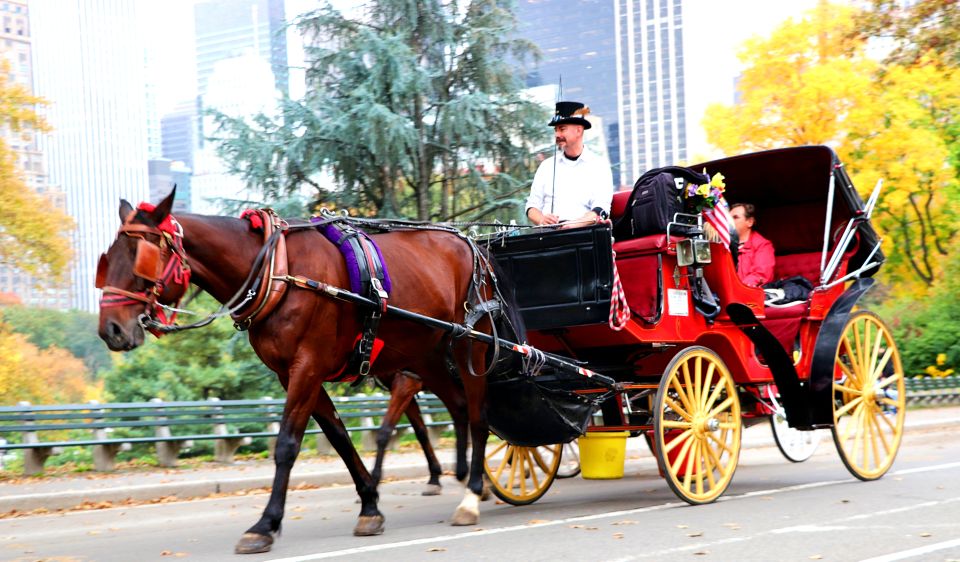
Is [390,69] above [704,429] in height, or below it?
above

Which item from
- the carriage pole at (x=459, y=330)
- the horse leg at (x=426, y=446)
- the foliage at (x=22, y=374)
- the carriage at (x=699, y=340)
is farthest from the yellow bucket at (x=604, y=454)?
the foliage at (x=22, y=374)

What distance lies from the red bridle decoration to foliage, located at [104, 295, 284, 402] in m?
15.2

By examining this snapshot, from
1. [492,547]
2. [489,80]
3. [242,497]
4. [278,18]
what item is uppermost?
[278,18]

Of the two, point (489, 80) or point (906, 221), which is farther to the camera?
point (906, 221)

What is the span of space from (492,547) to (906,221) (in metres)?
30.1

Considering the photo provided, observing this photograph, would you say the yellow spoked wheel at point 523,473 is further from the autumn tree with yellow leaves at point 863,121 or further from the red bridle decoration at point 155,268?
the autumn tree with yellow leaves at point 863,121

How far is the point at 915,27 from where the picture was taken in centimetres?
1869

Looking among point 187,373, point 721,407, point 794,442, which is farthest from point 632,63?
point 721,407

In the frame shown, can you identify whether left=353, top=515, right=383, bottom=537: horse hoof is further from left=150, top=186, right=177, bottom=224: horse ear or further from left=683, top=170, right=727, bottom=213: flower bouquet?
left=683, top=170, right=727, bottom=213: flower bouquet

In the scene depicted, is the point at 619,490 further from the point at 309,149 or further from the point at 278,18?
the point at 278,18

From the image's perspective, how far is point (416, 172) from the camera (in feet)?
65.1

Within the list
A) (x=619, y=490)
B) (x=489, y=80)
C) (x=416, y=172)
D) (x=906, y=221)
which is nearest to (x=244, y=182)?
(x=416, y=172)

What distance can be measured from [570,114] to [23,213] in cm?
1930

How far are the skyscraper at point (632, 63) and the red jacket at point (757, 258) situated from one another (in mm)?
146545
